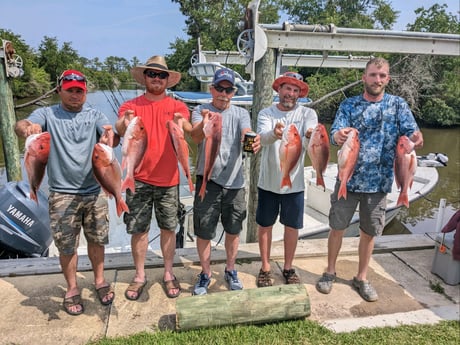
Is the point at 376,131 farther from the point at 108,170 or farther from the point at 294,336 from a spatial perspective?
the point at 108,170

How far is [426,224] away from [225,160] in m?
9.14

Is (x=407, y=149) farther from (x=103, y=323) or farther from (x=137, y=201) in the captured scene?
(x=103, y=323)

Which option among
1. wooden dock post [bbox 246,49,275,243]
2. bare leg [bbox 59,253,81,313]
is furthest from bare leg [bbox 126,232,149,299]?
wooden dock post [bbox 246,49,275,243]

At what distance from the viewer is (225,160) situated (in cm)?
301

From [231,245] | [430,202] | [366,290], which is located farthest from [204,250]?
[430,202]

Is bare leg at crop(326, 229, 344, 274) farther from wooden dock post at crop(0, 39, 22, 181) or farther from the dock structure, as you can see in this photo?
wooden dock post at crop(0, 39, 22, 181)

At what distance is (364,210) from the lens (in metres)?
3.26

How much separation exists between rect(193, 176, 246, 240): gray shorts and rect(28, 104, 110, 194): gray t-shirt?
0.98 metres

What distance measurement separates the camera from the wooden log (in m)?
2.71

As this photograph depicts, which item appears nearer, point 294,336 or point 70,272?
point 294,336

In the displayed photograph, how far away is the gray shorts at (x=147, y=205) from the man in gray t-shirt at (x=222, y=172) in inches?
9.2

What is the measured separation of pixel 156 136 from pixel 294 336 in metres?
2.03

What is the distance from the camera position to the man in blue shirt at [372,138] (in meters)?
2.99

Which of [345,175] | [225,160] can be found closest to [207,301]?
[225,160]
